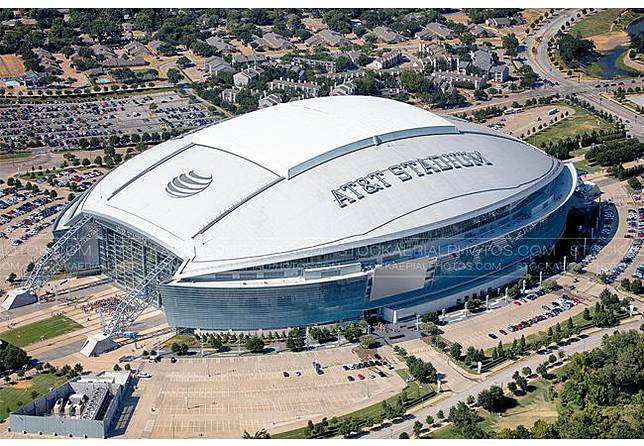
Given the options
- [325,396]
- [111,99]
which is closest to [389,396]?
[325,396]

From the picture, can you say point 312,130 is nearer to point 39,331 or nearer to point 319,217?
point 319,217

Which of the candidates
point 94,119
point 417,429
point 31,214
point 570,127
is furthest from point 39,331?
point 570,127

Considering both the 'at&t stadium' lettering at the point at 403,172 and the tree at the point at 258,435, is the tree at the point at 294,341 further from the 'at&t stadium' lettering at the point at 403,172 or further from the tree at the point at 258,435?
the 'at&t stadium' lettering at the point at 403,172

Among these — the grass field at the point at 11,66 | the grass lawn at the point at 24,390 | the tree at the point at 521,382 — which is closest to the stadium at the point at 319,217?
the grass lawn at the point at 24,390

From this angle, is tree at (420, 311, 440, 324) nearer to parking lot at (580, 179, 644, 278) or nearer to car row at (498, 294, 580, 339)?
car row at (498, 294, 580, 339)

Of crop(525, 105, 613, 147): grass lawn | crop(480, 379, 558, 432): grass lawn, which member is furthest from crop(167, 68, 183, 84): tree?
crop(480, 379, 558, 432): grass lawn
